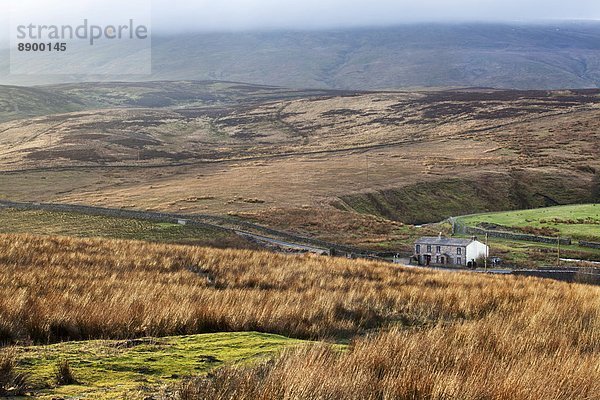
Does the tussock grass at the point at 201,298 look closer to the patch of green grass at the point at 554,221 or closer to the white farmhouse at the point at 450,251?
the white farmhouse at the point at 450,251

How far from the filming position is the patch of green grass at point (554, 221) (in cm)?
7006

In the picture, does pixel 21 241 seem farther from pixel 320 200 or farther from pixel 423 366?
pixel 320 200

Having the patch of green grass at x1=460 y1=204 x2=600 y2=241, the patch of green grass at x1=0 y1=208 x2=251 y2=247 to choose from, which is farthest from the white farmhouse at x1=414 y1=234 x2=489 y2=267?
the patch of green grass at x1=0 y1=208 x2=251 y2=247

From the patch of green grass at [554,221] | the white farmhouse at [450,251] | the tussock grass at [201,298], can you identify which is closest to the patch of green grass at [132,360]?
the tussock grass at [201,298]

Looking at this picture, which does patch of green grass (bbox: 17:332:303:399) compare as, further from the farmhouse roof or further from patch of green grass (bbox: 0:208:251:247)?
the farmhouse roof

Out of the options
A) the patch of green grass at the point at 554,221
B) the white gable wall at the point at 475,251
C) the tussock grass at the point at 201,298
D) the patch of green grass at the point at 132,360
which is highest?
the patch of green grass at the point at 132,360

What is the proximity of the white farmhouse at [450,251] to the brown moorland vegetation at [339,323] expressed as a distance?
4272 cm

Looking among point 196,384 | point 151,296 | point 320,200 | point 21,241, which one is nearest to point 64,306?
point 151,296

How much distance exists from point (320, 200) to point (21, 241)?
67219 mm

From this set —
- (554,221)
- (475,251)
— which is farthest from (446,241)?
(554,221)

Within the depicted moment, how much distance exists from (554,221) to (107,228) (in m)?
52.2

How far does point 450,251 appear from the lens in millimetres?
61031

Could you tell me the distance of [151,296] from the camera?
10.7 metres

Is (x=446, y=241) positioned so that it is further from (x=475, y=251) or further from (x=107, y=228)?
(x=107, y=228)
